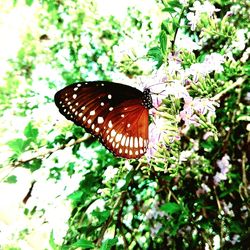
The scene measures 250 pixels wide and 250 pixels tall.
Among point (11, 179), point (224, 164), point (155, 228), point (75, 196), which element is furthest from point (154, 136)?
point (155, 228)

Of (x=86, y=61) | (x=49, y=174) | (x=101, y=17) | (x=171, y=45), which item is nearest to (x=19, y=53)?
(x=86, y=61)

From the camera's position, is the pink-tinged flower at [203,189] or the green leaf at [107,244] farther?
the pink-tinged flower at [203,189]

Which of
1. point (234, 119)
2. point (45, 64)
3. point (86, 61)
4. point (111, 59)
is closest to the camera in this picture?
point (234, 119)

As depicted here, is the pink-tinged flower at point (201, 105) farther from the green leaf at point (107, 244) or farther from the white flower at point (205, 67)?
the green leaf at point (107, 244)

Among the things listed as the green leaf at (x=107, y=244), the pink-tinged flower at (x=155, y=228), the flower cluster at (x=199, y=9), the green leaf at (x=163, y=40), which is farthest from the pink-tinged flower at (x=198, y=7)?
the pink-tinged flower at (x=155, y=228)

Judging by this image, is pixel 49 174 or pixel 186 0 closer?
pixel 186 0

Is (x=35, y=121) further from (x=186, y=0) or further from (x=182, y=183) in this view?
(x=186, y=0)

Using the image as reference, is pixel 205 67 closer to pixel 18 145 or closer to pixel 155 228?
pixel 18 145
